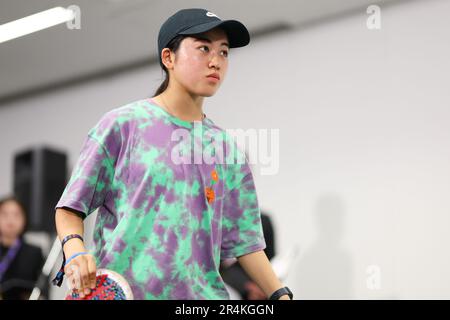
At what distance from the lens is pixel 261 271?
4.11 feet

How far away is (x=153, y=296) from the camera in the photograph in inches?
41.4

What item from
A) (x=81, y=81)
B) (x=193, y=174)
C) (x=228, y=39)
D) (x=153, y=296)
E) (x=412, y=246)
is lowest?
(x=412, y=246)

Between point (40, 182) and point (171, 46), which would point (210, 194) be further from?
point (40, 182)

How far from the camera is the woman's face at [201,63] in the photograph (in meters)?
1.17

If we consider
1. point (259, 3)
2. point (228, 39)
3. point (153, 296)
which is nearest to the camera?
point (153, 296)

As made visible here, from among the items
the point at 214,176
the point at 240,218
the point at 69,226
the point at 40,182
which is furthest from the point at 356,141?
the point at 69,226

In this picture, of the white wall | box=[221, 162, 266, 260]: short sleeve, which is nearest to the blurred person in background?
the white wall

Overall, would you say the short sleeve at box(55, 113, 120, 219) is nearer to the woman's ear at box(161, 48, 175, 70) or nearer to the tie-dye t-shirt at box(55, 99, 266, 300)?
the tie-dye t-shirt at box(55, 99, 266, 300)

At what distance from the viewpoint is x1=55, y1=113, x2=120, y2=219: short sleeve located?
1.06m

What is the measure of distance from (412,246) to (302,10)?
145 cm

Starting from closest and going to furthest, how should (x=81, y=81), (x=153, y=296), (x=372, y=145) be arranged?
(x=153, y=296), (x=372, y=145), (x=81, y=81)

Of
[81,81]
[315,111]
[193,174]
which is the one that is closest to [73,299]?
[193,174]

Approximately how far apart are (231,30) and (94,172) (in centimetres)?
36
